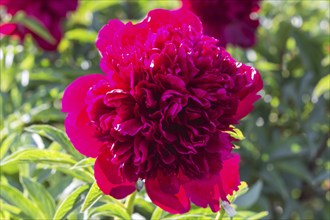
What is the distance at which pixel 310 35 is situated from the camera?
75.1 inches

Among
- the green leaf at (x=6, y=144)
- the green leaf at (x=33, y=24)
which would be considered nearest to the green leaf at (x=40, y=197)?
the green leaf at (x=6, y=144)

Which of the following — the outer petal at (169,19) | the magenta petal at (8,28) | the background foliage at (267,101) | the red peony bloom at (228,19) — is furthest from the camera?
the magenta petal at (8,28)

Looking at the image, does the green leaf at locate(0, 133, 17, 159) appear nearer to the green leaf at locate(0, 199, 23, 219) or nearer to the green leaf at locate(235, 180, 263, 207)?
the green leaf at locate(0, 199, 23, 219)

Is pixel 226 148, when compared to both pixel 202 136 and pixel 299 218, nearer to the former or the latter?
pixel 202 136

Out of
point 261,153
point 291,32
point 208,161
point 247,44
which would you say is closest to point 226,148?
point 208,161

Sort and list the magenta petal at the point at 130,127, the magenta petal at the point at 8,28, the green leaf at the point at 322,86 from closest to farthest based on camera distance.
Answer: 1. the magenta petal at the point at 130,127
2. the green leaf at the point at 322,86
3. the magenta petal at the point at 8,28

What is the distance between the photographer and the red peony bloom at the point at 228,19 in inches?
54.4

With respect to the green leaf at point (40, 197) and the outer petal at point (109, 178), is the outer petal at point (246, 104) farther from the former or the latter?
the green leaf at point (40, 197)

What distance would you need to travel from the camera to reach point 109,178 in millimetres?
853

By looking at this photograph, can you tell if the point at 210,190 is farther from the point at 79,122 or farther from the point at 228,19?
the point at 228,19

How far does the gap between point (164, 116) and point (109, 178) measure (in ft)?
0.36

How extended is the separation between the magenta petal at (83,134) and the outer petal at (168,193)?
0.08 meters

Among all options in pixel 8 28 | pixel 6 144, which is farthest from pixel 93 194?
pixel 8 28

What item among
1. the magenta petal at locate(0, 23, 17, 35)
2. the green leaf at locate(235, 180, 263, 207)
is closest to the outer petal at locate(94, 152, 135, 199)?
the green leaf at locate(235, 180, 263, 207)
